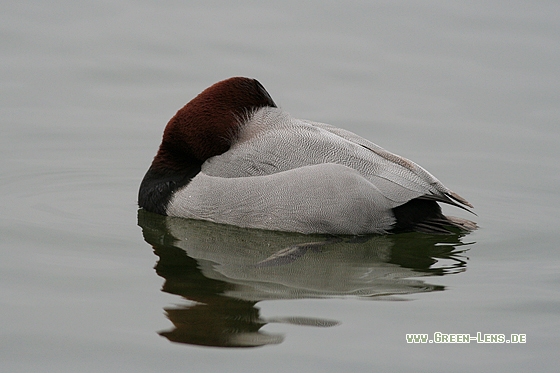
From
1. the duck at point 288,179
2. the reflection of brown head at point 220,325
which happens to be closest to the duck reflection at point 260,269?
the reflection of brown head at point 220,325

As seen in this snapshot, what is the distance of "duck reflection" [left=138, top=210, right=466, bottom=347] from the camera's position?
235 inches

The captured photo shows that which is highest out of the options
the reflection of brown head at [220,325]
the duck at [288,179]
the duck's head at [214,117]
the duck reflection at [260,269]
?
the duck's head at [214,117]

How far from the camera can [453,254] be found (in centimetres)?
743

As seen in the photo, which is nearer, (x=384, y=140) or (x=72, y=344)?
(x=72, y=344)

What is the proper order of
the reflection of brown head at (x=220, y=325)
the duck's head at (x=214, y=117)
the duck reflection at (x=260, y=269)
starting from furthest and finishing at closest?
the duck's head at (x=214, y=117) < the duck reflection at (x=260, y=269) < the reflection of brown head at (x=220, y=325)

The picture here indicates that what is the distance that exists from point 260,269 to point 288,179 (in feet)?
2.82

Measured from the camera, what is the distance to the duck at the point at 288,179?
7.46 m

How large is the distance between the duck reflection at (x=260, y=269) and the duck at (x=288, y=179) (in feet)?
0.42

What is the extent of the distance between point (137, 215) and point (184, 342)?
8.79 ft

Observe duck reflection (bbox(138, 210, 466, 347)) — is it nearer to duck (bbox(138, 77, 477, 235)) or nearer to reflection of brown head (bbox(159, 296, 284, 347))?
reflection of brown head (bbox(159, 296, 284, 347))

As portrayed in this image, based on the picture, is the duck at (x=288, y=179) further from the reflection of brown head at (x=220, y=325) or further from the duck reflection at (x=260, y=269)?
the reflection of brown head at (x=220, y=325)

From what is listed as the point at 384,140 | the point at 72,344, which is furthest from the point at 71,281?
the point at 384,140

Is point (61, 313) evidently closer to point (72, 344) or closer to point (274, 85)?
point (72, 344)

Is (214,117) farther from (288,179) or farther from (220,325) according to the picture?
(220,325)
